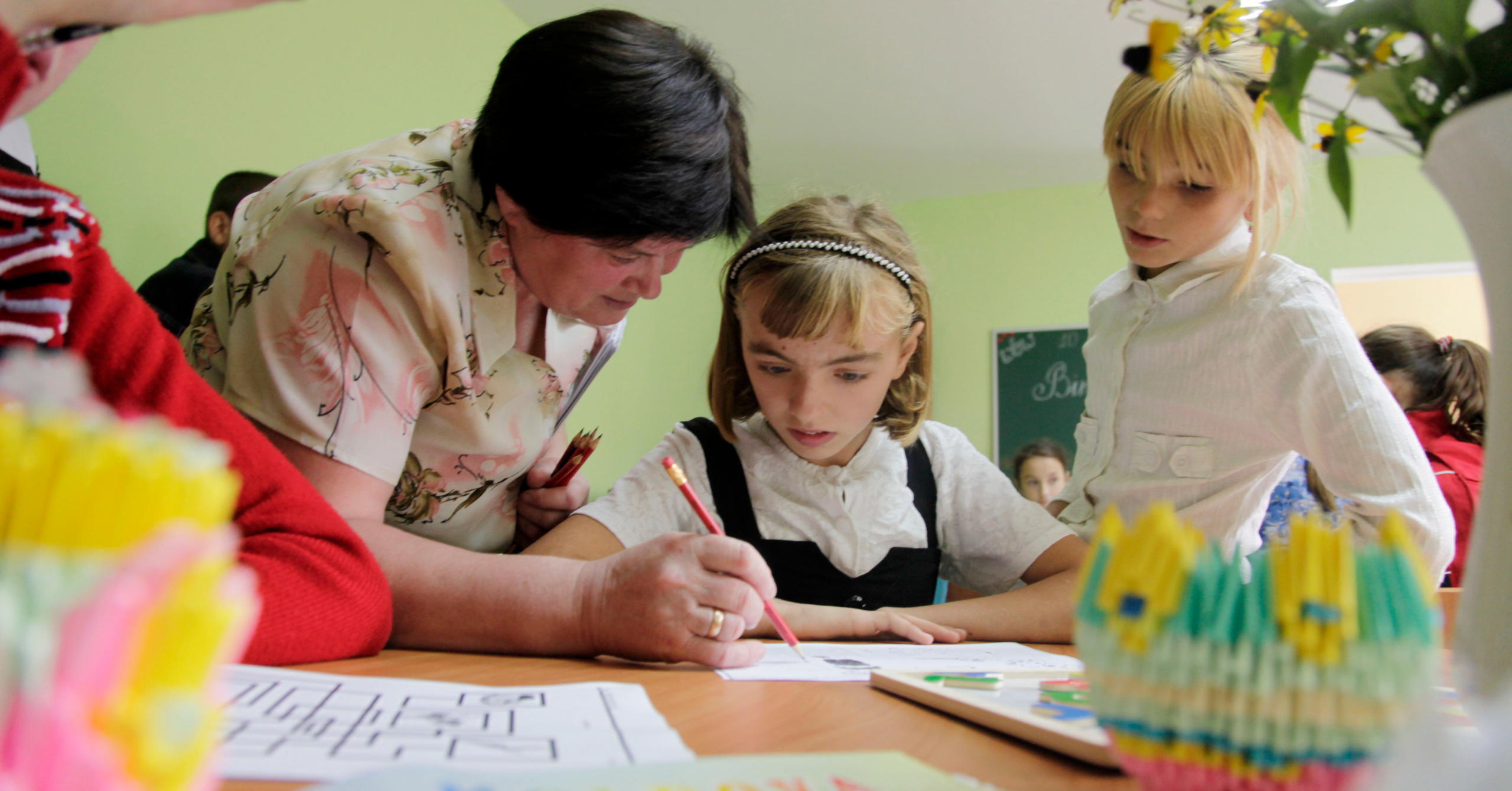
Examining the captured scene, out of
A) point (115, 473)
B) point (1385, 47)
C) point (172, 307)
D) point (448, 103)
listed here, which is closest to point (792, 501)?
point (1385, 47)

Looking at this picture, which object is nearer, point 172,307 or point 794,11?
point 172,307

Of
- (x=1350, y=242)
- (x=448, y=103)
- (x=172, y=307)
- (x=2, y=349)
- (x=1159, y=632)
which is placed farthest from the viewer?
(x=1350, y=242)

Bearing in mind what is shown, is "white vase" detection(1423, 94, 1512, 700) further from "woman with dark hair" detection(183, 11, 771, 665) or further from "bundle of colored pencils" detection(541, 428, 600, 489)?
"bundle of colored pencils" detection(541, 428, 600, 489)

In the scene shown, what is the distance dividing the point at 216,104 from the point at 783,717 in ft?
6.85

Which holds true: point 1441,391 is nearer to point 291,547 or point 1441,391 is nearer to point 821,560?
point 821,560

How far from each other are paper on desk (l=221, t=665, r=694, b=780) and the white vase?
0.33 metres

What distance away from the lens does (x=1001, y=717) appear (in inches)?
17.9

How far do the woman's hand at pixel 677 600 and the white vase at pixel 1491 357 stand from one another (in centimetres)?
45

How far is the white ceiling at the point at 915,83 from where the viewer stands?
308 centimetres

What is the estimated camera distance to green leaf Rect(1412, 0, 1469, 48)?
38 centimetres

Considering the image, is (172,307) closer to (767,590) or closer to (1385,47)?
(767,590)

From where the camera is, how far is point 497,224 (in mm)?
931

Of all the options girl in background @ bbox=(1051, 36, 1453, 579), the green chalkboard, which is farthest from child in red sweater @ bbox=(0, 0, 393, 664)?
the green chalkboard

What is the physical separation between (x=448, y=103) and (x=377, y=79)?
345 mm
